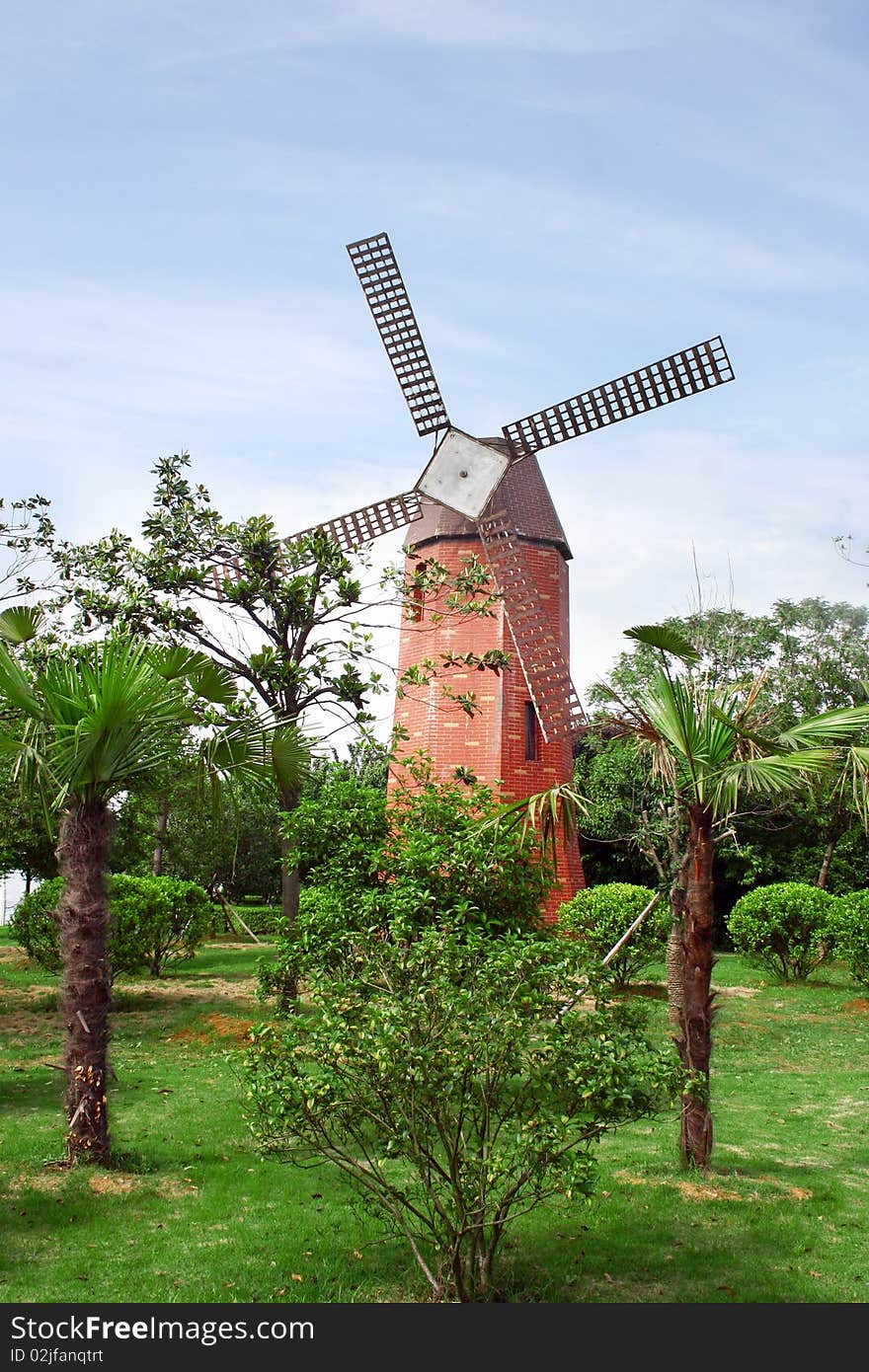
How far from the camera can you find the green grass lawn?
6.81m

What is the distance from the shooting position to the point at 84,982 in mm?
9078

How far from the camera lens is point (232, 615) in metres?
16.2

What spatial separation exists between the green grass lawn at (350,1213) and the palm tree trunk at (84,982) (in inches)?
15.5

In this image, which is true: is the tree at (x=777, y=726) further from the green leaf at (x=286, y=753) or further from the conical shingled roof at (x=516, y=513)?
the green leaf at (x=286, y=753)

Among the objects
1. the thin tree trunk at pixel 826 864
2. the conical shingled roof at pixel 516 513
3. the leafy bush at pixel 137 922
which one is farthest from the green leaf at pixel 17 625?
the thin tree trunk at pixel 826 864

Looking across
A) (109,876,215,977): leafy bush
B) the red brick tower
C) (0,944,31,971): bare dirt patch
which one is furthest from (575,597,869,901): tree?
(0,944,31,971): bare dirt patch

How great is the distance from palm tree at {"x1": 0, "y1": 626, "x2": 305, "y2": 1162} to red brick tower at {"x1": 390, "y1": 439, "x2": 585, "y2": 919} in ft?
37.9

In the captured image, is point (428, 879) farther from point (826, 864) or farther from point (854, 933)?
point (826, 864)

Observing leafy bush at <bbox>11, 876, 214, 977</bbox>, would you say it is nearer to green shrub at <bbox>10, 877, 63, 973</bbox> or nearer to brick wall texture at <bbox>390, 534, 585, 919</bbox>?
green shrub at <bbox>10, 877, 63, 973</bbox>

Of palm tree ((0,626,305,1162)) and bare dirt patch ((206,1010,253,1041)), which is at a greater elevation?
palm tree ((0,626,305,1162))

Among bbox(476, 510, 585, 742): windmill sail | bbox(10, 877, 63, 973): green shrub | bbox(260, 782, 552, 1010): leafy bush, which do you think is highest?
bbox(476, 510, 585, 742): windmill sail

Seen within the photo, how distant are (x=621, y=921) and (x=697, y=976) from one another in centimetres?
1068

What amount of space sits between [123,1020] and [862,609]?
22.5 m
